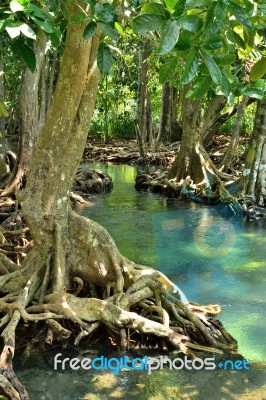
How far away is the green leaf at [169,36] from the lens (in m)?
2.07

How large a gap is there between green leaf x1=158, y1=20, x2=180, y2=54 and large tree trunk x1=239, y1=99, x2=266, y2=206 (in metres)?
9.19

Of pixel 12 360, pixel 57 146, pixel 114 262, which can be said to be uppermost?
pixel 57 146

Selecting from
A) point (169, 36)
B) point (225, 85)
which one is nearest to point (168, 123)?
point (225, 85)

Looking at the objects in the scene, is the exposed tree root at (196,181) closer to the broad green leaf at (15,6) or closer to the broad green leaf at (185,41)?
the broad green leaf at (185,41)

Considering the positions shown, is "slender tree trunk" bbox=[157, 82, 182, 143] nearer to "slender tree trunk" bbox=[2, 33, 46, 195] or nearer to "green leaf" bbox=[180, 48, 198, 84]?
"slender tree trunk" bbox=[2, 33, 46, 195]

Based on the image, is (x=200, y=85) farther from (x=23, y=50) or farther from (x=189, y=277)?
(x=189, y=277)

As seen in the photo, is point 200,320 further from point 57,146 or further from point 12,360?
point 57,146

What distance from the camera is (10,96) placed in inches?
1037

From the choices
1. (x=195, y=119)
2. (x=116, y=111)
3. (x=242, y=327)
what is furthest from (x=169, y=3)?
(x=116, y=111)

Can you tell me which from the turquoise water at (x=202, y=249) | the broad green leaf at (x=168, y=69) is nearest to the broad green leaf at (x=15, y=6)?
the broad green leaf at (x=168, y=69)

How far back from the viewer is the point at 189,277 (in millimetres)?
6902

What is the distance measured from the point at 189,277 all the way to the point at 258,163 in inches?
188

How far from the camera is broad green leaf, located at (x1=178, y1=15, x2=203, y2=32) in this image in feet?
7.00

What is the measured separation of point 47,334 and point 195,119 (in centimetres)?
886
